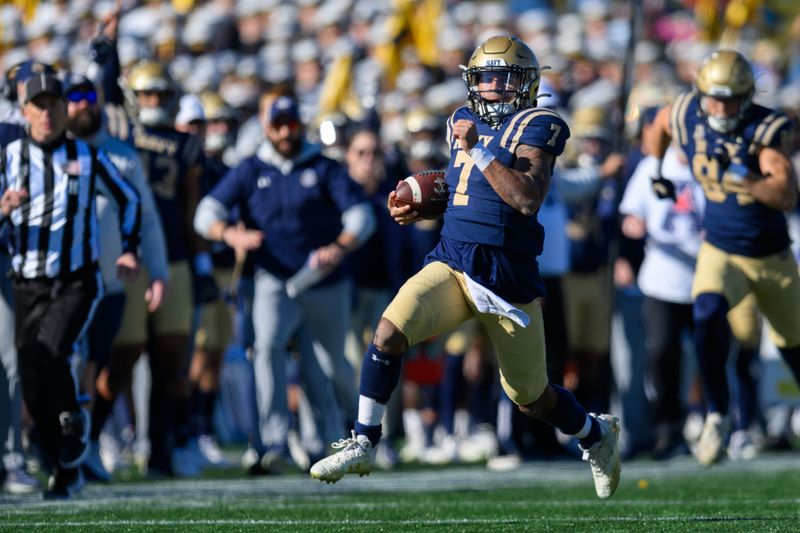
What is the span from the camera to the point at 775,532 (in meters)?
5.81

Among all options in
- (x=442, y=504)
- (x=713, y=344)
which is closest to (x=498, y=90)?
(x=442, y=504)

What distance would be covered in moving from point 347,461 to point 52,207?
2177 mm

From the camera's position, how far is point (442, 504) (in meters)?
7.12

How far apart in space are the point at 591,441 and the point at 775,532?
976mm

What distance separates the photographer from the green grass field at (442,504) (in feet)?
20.1

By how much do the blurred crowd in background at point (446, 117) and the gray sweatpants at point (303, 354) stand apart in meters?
0.16

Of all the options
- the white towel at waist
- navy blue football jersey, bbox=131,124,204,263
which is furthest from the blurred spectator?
the white towel at waist

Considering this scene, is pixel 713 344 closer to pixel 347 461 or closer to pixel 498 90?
pixel 498 90

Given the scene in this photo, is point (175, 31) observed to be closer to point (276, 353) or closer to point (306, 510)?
point (276, 353)

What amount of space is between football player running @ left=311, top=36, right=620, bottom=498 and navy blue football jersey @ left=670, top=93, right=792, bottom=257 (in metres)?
2.05

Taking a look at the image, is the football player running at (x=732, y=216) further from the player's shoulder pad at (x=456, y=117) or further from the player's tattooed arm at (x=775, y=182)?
the player's shoulder pad at (x=456, y=117)

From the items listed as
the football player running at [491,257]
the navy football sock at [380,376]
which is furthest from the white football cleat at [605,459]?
the navy football sock at [380,376]

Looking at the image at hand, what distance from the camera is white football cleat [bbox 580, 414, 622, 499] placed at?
6.59 metres

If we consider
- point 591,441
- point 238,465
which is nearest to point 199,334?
point 238,465
